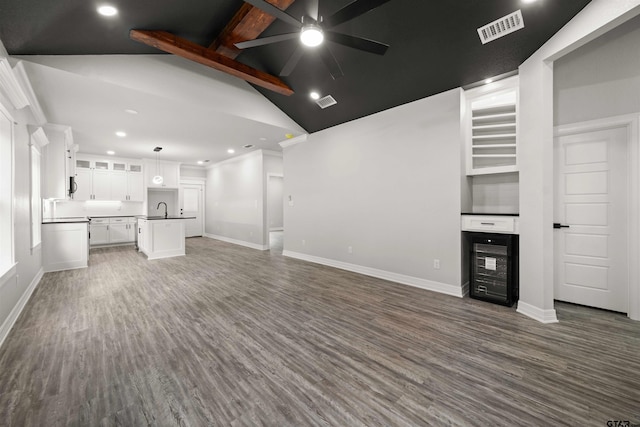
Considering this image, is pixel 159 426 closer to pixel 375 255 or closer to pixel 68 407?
pixel 68 407

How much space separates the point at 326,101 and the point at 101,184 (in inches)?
281

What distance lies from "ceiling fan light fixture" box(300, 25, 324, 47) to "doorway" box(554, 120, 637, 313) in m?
3.06

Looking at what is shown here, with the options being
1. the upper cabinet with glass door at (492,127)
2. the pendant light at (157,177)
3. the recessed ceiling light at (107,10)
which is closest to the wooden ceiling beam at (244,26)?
the recessed ceiling light at (107,10)

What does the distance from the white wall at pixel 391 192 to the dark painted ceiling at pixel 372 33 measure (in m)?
0.45

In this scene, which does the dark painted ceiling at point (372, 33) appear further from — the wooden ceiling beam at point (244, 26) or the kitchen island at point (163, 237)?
the kitchen island at point (163, 237)

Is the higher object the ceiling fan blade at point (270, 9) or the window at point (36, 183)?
the ceiling fan blade at point (270, 9)

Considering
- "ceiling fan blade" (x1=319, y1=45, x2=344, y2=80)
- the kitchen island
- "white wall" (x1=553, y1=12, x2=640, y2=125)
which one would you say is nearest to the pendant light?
the kitchen island

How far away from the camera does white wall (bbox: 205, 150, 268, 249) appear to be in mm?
7238

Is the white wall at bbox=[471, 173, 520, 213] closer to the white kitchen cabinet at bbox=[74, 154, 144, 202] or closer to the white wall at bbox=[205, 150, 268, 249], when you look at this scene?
the white wall at bbox=[205, 150, 268, 249]

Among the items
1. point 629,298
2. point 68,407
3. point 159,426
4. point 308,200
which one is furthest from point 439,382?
point 308,200

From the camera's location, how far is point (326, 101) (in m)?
4.51

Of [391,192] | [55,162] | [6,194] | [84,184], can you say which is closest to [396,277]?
[391,192]

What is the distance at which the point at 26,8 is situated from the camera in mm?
2221

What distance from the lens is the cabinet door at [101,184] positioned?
7.44 m
